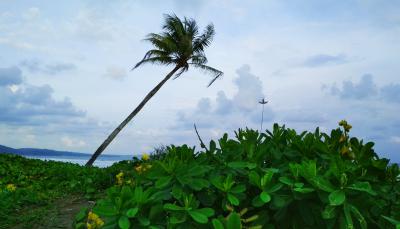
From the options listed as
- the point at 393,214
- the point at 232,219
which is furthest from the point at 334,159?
the point at 232,219

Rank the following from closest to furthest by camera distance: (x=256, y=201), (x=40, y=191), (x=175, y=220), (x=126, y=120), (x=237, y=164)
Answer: (x=175, y=220)
(x=256, y=201)
(x=237, y=164)
(x=40, y=191)
(x=126, y=120)

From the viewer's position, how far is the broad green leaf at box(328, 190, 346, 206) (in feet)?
6.47

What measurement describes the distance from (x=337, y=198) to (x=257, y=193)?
0.45 meters

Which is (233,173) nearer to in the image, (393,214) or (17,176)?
(393,214)

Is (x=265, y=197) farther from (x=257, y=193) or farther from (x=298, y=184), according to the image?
(x=257, y=193)

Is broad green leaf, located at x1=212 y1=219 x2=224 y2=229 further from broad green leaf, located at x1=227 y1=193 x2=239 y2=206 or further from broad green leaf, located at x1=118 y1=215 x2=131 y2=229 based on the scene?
broad green leaf, located at x1=118 y1=215 x2=131 y2=229

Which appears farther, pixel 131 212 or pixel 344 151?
pixel 344 151

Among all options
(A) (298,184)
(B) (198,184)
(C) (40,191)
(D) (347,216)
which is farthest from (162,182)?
(C) (40,191)

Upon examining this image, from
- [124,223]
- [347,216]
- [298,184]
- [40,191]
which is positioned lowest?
[40,191]

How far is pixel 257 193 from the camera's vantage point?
7.60 feet

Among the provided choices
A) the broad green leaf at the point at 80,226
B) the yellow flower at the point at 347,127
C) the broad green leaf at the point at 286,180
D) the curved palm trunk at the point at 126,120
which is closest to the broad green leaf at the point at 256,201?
the broad green leaf at the point at 286,180

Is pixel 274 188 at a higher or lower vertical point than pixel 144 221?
higher

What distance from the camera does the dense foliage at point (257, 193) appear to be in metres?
2.06

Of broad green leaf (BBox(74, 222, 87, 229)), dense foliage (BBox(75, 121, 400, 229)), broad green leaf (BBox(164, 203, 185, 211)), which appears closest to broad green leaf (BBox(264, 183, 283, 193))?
dense foliage (BBox(75, 121, 400, 229))
